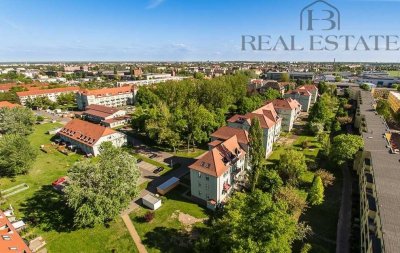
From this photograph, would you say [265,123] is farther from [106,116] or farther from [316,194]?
[106,116]

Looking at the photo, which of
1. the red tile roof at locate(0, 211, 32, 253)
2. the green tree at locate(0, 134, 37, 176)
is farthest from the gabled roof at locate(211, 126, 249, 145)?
the green tree at locate(0, 134, 37, 176)

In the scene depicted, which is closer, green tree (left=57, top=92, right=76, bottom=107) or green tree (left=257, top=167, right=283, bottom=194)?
green tree (left=257, top=167, right=283, bottom=194)

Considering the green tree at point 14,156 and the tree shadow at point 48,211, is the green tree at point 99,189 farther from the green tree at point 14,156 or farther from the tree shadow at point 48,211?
the green tree at point 14,156

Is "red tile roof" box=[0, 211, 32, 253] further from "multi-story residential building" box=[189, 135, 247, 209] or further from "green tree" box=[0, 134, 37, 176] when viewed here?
"multi-story residential building" box=[189, 135, 247, 209]

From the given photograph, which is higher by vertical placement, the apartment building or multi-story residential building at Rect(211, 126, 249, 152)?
the apartment building

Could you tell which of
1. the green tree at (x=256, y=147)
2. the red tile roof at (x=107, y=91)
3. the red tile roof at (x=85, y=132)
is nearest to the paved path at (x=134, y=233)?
the green tree at (x=256, y=147)

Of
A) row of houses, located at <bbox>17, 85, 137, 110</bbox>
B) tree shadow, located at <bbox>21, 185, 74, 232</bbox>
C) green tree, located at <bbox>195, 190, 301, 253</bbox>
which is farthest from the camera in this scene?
row of houses, located at <bbox>17, 85, 137, 110</bbox>

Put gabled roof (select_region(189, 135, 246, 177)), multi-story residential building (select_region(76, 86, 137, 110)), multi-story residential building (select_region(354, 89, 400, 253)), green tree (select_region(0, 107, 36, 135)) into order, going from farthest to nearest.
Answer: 1. multi-story residential building (select_region(76, 86, 137, 110))
2. green tree (select_region(0, 107, 36, 135))
3. gabled roof (select_region(189, 135, 246, 177))
4. multi-story residential building (select_region(354, 89, 400, 253))
